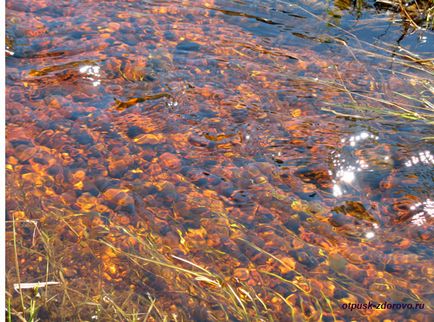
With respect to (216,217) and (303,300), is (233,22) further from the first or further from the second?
(303,300)

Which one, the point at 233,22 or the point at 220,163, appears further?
the point at 233,22

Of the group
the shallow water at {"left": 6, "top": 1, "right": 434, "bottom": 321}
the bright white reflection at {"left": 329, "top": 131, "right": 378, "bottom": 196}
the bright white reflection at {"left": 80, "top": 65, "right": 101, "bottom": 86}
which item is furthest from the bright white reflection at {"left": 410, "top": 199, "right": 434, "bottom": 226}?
the bright white reflection at {"left": 80, "top": 65, "right": 101, "bottom": 86}

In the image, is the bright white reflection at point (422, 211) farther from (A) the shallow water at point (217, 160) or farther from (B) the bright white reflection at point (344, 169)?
(B) the bright white reflection at point (344, 169)

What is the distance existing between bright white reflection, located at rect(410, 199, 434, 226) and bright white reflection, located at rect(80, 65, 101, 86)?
2119mm

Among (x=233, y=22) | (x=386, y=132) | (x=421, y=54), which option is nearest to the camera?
(x=386, y=132)

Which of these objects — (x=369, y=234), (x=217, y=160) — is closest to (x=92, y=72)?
(x=217, y=160)

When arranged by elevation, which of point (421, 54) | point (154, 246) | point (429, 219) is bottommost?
point (154, 246)

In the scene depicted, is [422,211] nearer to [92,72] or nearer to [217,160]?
[217,160]

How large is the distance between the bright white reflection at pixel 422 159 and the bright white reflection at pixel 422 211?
0.30 metres

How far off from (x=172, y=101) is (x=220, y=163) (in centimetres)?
67

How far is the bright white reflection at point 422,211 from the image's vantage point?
2631 millimetres

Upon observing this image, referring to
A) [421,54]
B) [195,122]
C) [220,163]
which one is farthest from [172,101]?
[421,54]

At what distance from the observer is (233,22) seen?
4.32 m

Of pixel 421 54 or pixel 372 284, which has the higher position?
pixel 421 54
